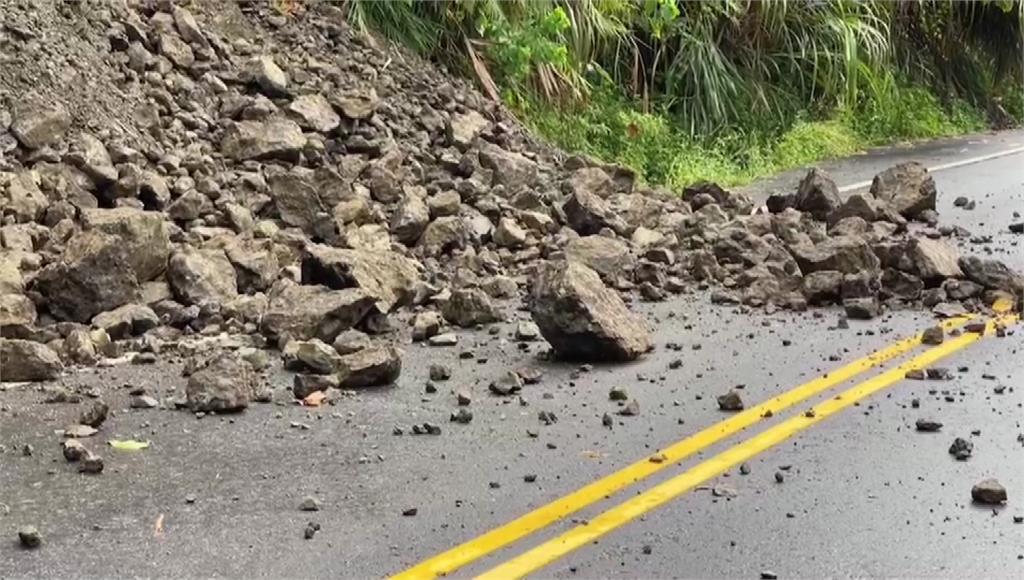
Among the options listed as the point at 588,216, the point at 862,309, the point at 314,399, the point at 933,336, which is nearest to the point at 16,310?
the point at 314,399

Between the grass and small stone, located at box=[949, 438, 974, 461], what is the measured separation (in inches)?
325

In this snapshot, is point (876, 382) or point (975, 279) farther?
point (975, 279)

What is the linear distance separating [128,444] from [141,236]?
2.22 meters

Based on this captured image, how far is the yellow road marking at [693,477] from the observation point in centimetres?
415

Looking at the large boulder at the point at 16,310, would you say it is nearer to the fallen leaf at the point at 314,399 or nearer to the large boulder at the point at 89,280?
the large boulder at the point at 89,280

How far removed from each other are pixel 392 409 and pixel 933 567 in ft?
8.26

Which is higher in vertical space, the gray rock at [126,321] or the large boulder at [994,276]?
the gray rock at [126,321]

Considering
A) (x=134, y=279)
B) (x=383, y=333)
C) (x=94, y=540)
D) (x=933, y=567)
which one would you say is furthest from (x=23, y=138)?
(x=933, y=567)

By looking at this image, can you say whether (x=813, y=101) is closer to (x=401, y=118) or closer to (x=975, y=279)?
(x=401, y=118)

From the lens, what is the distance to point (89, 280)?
688cm

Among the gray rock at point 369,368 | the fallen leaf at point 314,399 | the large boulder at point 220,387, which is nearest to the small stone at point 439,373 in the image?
the gray rock at point 369,368

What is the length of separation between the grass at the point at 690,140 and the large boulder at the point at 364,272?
583cm

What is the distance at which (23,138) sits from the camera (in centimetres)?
809

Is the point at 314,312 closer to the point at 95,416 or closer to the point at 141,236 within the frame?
the point at 141,236
